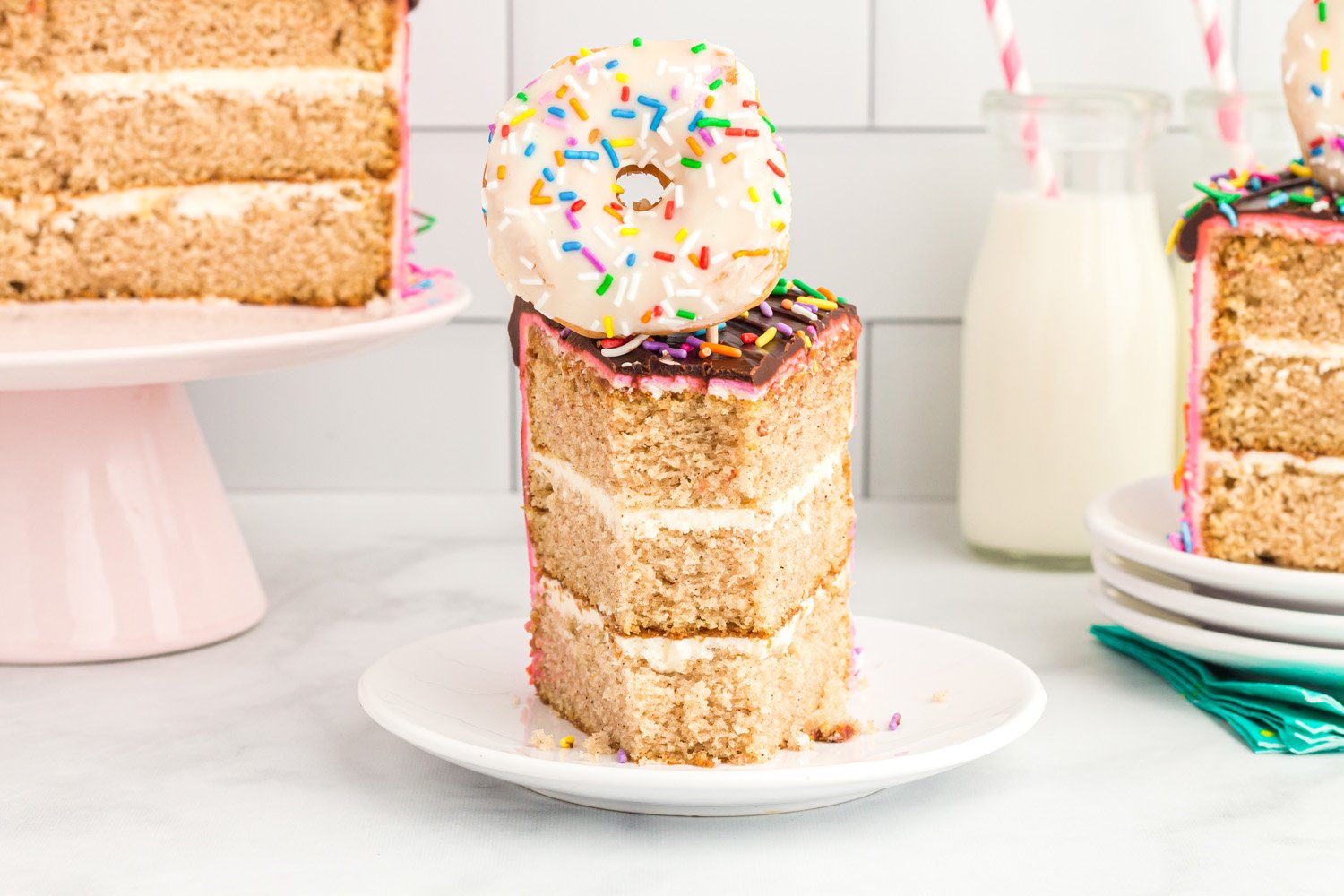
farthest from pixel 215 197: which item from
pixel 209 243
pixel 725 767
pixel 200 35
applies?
pixel 725 767

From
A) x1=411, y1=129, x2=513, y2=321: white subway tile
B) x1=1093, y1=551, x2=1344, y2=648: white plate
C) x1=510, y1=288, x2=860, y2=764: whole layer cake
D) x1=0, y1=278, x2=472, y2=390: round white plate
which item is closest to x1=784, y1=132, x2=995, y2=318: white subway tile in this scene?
x1=411, y1=129, x2=513, y2=321: white subway tile

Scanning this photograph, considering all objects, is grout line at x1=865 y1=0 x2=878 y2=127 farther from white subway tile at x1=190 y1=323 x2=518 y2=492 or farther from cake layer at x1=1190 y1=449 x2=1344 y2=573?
cake layer at x1=1190 y1=449 x2=1344 y2=573

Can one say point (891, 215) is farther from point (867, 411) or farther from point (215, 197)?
point (215, 197)

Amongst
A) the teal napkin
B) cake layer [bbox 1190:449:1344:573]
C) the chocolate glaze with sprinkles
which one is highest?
the chocolate glaze with sprinkles

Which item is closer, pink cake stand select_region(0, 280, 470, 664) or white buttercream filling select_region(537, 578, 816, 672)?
white buttercream filling select_region(537, 578, 816, 672)

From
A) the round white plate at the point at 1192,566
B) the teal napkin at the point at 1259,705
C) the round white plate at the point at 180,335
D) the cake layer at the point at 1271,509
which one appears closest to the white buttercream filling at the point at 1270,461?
the cake layer at the point at 1271,509

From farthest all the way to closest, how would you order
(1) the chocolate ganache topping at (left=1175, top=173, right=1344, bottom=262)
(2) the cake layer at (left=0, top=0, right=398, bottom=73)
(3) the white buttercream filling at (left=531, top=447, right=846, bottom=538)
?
(2) the cake layer at (left=0, top=0, right=398, bottom=73), (1) the chocolate ganache topping at (left=1175, top=173, right=1344, bottom=262), (3) the white buttercream filling at (left=531, top=447, right=846, bottom=538)

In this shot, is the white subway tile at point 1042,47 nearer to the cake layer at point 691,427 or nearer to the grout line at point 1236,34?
the grout line at point 1236,34
